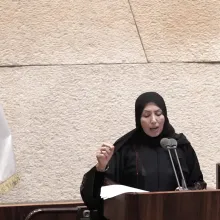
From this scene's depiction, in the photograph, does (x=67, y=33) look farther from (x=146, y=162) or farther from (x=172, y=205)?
(x=172, y=205)

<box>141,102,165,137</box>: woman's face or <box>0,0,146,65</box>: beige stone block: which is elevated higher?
<box>0,0,146,65</box>: beige stone block

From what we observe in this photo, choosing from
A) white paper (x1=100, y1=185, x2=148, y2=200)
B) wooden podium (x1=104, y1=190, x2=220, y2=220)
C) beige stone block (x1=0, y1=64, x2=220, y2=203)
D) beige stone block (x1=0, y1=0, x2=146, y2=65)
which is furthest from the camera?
beige stone block (x1=0, y1=0, x2=146, y2=65)

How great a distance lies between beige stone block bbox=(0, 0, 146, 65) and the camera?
21.5 feet

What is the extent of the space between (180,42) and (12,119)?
5.71 feet

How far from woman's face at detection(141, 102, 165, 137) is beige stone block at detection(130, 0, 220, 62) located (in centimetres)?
254

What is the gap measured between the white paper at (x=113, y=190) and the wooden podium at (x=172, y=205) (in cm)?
33

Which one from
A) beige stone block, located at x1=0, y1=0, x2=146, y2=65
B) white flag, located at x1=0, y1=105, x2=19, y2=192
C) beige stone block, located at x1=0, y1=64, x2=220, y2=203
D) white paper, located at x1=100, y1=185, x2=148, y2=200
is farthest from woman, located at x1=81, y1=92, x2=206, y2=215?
beige stone block, located at x1=0, y1=0, x2=146, y2=65

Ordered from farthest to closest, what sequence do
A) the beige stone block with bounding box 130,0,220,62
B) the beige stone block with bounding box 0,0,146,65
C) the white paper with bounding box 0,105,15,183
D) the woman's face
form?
the beige stone block with bounding box 130,0,220,62 < the beige stone block with bounding box 0,0,146,65 < the woman's face < the white paper with bounding box 0,105,15,183

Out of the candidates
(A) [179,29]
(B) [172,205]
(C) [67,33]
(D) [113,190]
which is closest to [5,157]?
(D) [113,190]

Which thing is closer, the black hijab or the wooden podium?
the wooden podium

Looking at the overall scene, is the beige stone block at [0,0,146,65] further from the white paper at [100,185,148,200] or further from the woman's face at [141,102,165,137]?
the white paper at [100,185,148,200]

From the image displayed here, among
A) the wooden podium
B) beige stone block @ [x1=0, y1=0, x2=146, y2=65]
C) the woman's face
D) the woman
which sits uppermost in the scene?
beige stone block @ [x1=0, y1=0, x2=146, y2=65]

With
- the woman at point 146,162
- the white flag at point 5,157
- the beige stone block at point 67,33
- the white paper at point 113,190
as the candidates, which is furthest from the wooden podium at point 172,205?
the beige stone block at point 67,33

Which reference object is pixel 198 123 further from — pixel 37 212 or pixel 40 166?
pixel 37 212
